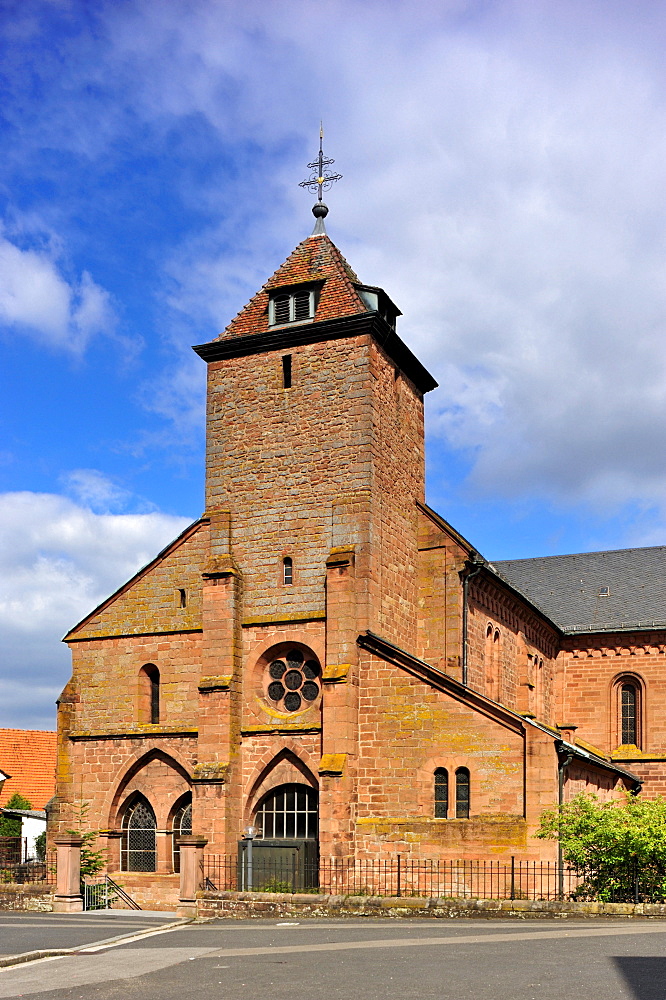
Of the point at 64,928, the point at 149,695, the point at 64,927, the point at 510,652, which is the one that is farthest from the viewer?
the point at 510,652

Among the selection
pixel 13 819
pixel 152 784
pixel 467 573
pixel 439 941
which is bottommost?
pixel 13 819

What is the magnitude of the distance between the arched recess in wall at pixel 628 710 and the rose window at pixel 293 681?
52.1ft

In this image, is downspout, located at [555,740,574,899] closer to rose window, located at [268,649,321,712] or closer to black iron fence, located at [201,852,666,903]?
black iron fence, located at [201,852,666,903]

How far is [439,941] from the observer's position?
15.7 metres

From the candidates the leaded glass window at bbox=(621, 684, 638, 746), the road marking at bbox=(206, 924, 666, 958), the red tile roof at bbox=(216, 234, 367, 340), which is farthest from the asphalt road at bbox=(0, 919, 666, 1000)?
the leaded glass window at bbox=(621, 684, 638, 746)

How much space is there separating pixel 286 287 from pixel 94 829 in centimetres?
1482

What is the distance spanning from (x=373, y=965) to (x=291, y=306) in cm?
1860

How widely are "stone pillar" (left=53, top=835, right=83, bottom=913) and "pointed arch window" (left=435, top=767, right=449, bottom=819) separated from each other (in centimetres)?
778

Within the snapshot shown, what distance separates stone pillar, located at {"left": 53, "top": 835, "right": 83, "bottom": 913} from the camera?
23.1 metres

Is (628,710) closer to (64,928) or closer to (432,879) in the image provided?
(432,879)

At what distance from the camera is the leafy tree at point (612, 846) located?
787 inches

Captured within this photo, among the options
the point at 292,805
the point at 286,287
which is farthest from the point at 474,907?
the point at 286,287

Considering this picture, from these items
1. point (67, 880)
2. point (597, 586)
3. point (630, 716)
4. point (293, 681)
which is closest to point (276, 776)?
point (293, 681)

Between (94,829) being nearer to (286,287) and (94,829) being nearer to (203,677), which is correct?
(203,677)
